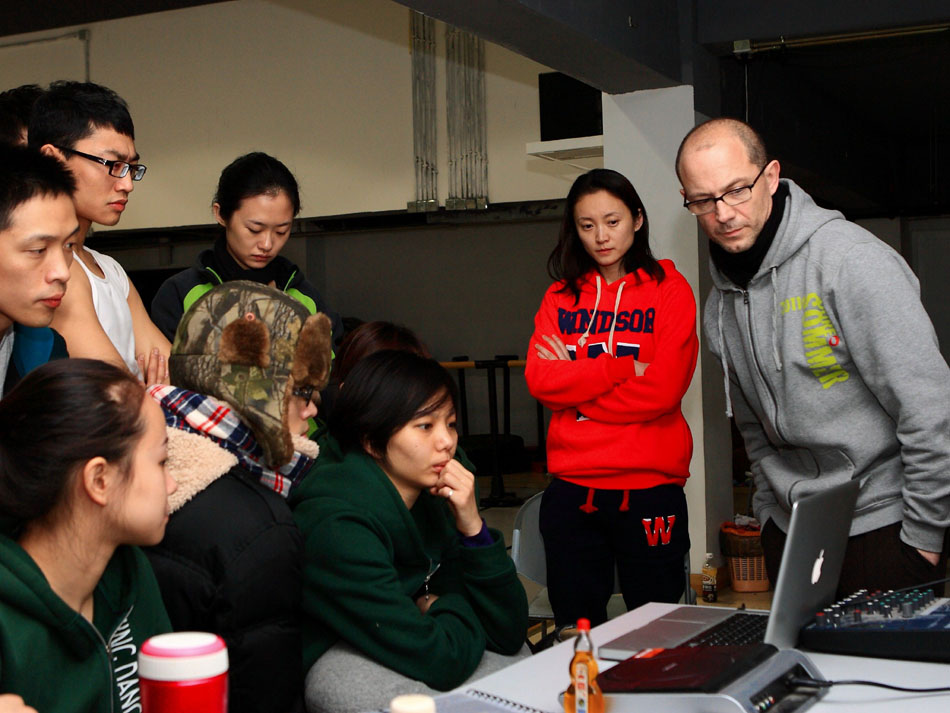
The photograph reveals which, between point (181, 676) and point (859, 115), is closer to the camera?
point (181, 676)

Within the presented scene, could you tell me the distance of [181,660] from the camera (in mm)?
817

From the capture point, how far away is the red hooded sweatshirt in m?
2.81

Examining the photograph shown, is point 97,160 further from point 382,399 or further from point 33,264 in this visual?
point 382,399

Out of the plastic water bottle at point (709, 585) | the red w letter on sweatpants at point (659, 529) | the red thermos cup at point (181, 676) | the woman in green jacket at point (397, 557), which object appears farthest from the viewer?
the plastic water bottle at point (709, 585)

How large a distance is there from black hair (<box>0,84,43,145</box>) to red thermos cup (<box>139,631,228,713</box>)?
205 cm

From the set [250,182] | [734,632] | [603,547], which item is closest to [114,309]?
[250,182]

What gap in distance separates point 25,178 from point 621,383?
167 centimetres

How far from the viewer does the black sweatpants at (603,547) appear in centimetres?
277

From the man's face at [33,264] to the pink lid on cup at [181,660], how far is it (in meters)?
1.02

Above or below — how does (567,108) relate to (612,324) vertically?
above

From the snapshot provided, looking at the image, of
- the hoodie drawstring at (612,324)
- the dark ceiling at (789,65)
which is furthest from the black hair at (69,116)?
the hoodie drawstring at (612,324)

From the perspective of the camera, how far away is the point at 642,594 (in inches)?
110

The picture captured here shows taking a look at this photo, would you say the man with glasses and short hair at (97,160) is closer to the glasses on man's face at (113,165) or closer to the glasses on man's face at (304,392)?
the glasses on man's face at (113,165)

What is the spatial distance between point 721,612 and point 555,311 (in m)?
1.42
